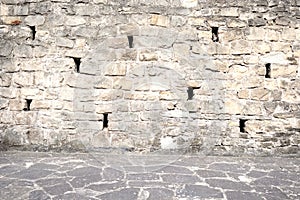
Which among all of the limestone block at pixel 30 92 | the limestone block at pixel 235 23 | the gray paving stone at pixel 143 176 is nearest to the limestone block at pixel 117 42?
the limestone block at pixel 30 92

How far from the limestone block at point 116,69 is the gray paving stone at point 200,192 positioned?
1919 millimetres

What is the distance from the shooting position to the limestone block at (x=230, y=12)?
386cm

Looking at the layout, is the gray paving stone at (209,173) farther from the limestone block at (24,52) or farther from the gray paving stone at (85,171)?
the limestone block at (24,52)

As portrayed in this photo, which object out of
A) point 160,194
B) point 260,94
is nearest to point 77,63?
point 160,194

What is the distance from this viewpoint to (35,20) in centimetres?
385

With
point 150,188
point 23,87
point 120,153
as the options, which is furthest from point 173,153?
point 23,87

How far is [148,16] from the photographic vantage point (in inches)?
151

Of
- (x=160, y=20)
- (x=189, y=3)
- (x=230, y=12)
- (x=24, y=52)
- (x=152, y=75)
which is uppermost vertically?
(x=189, y=3)

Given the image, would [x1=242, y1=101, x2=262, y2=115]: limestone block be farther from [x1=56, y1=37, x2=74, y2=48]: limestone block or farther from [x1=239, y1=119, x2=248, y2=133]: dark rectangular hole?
[x1=56, y1=37, x2=74, y2=48]: limestone block

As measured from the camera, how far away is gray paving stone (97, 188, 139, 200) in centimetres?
237

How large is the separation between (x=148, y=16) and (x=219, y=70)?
129 cm

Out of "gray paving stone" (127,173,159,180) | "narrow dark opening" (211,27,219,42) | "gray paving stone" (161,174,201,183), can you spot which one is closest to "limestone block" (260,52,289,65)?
"narrow dark opening" (211,27,219,42)

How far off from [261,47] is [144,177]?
2.52m

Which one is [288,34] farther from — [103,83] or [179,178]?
[103,83]
